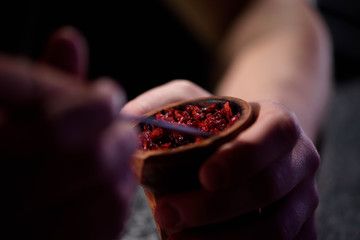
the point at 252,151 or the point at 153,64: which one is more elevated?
the point at 252,151

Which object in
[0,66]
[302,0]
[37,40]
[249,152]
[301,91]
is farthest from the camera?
[302,0]

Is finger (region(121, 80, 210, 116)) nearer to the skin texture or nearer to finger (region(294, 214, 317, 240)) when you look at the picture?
the skin texture

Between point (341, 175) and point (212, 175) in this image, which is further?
point (341, 175)

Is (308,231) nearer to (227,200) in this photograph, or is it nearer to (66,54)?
(227,200)

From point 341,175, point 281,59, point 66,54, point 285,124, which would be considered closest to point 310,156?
point 285,124

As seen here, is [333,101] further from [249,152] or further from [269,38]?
[249,152]

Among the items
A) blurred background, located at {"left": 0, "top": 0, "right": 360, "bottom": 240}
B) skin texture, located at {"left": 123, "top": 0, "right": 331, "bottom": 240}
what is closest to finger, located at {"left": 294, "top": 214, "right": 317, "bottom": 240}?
skin texture, located at {"left": 123, "top": 0, "right": 331, "bottom": 240}

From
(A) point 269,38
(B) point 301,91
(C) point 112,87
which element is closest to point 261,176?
(C) point 112,87
